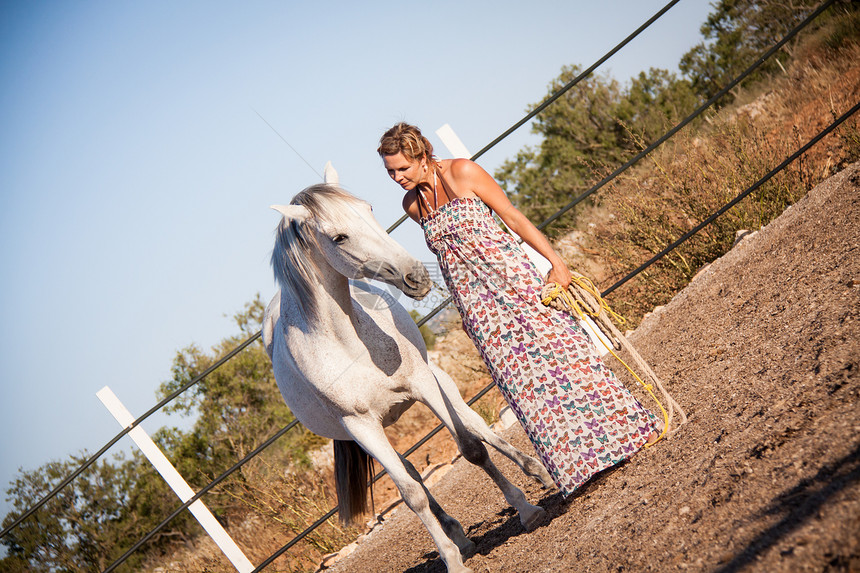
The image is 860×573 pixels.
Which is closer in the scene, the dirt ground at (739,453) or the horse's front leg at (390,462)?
the dirt ground at (739,453)

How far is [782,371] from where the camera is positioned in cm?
251

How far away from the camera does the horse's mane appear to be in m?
2.53

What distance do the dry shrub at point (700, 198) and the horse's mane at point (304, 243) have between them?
3.33 metres

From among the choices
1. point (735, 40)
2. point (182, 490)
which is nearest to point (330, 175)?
point (182, 490)

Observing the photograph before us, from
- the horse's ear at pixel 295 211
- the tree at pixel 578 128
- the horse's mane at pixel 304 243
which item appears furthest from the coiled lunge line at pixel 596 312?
the tree at pixel 578 128

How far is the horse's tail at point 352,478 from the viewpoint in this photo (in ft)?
12.0

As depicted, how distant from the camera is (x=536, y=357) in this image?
272 cm

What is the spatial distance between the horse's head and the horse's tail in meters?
1.31

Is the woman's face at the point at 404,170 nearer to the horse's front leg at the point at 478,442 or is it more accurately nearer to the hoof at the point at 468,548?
the horse's front leg at the point at 478,442

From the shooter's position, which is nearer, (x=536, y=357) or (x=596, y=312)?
(x=536, y=357)

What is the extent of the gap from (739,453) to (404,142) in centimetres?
177

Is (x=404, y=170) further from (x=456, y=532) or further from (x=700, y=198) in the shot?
(x=700, y=198)

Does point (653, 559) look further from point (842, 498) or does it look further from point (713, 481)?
point (842, 498)

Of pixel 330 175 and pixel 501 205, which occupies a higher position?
pixel 330 175
